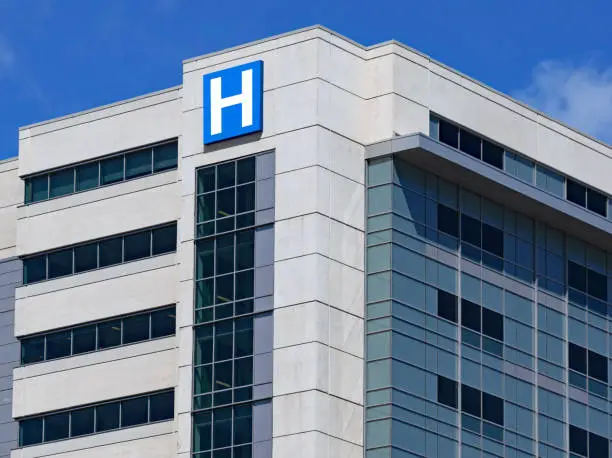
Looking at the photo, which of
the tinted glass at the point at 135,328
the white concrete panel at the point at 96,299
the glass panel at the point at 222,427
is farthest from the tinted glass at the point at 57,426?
the glass panel at the point at 222,427

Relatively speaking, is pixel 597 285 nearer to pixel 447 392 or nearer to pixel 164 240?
pixel 447 392

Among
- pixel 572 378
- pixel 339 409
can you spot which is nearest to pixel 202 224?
→ pixel 339 409

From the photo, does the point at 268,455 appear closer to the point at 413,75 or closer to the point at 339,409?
the point at 339,409

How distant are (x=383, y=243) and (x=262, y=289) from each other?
5519 millimetres

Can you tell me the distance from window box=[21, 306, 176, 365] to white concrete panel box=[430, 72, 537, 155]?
48.7ft

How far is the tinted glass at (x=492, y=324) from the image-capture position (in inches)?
3688

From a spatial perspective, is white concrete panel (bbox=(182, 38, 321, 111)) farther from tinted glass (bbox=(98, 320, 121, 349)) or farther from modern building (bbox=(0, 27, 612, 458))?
tinted glass (bbox=(98, 320, 121, 349))

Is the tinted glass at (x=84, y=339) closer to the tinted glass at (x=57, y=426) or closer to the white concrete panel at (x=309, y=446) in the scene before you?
the tinted glass at (x=57, y=426)

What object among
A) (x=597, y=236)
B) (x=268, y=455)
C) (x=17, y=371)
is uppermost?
(x=597, y=236)

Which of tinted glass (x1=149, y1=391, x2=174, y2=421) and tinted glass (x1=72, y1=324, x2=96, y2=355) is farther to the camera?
tinted glass (x1=72, y1=324, x2=96, y2=355)

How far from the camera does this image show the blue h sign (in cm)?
9056

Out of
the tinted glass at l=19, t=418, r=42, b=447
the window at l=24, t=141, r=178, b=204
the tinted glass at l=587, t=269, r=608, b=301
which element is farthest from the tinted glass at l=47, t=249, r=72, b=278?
the tinted glass at l=587, t=269, r=608, b=301

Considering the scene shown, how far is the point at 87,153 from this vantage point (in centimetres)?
9712

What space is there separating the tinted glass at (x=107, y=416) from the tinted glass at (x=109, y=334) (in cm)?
271
